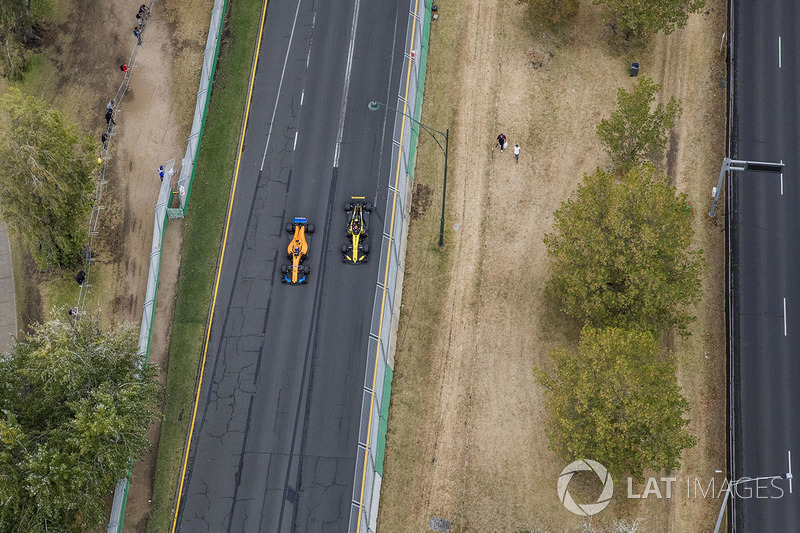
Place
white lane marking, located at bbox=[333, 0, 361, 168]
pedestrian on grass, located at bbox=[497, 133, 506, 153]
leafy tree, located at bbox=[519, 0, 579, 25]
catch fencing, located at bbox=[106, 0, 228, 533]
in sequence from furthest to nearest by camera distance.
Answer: leafy tree, located at bbox=[519, 0, 579, 25] < white lane marking, located at bbox=[333, 0, 361, 168] < pedestrian on grass, located at bbox=[497, 133, 506, 153] < catch fencing, located at bbox=[106, 0, 228, 533]

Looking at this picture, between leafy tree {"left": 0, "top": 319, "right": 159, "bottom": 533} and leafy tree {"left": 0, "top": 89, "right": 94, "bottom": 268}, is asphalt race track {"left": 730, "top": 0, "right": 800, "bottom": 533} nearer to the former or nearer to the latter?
leafy tree {"left": 0, "top": 319, "right": 159, "bottom": 533}

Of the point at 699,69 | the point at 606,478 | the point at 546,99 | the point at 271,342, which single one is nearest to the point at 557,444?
the point at 606,478

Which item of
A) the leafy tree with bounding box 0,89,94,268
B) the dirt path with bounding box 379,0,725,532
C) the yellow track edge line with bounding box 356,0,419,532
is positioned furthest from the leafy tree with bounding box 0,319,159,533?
the dirt path with bounding box 379,0,725,532

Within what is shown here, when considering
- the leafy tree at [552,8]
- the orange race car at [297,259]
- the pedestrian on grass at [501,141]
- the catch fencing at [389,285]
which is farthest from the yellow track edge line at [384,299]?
the leafy tree at [552,8]

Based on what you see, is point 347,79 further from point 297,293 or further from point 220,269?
point 297,293

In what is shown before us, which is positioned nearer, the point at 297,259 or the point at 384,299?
the point at 384,299

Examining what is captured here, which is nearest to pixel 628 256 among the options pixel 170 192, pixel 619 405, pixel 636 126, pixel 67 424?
pixel 619 405

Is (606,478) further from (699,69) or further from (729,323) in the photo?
(699,69)

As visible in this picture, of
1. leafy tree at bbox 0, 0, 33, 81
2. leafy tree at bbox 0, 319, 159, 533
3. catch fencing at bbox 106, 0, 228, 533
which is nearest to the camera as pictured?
leafy tree at bbox 0, 319, 159, 533
